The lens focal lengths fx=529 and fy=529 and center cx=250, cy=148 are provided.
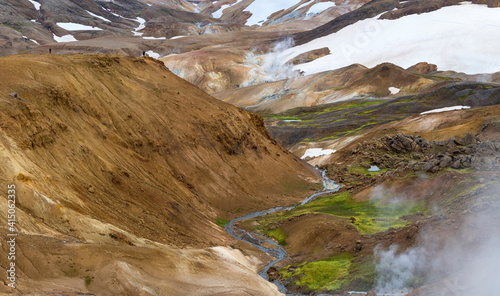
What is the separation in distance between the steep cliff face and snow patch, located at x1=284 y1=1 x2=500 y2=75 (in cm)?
10329

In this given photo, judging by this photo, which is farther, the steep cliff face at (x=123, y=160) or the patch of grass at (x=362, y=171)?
the patch of grass at (x=362, y=171)

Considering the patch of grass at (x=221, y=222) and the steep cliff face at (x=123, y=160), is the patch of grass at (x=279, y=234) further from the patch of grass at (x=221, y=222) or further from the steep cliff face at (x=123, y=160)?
the steep cliff face at (x=123, y=160)

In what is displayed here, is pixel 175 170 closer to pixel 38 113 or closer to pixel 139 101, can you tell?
pixel 139 101

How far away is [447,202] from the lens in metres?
49.6

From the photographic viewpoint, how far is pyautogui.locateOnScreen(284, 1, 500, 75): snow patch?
534 ft

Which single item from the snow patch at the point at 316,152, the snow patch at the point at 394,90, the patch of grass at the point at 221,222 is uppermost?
the patch of grass at the point at 221,222

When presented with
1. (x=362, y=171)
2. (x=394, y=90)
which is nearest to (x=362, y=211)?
(x=362, y=171)

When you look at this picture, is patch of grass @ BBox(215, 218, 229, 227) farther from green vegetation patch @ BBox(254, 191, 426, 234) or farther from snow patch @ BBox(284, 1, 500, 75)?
snow patch @ BBox(284, 1, 500, 75)

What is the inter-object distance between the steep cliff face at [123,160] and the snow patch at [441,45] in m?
103

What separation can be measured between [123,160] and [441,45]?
147315 mm

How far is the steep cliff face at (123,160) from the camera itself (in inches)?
1412

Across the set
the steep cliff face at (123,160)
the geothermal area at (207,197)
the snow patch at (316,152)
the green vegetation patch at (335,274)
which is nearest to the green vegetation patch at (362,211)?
the geothermal area at (207,197)

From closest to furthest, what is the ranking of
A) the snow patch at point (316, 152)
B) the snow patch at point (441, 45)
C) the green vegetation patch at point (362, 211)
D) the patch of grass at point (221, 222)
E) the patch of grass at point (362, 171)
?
the green vegetation patch at point (362, 211) → the patch of grass at point (221, 222) → the patch of grass at point (362, 171) → the snow patch at point (316, 152) → the snow patch at point (441, 45)

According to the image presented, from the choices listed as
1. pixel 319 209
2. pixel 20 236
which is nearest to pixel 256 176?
pixel 319 209
